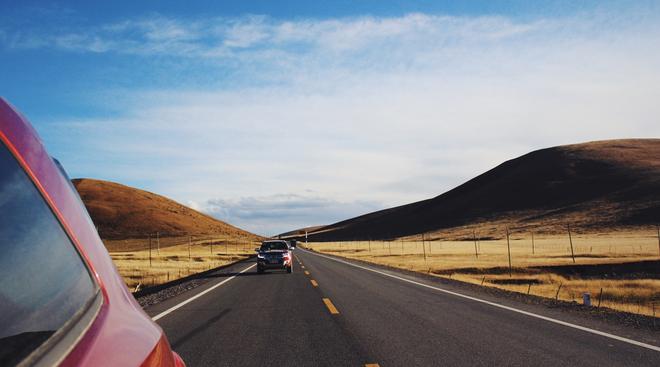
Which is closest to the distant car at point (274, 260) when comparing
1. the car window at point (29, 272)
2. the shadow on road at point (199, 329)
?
the shadow on road at point (199, 329)

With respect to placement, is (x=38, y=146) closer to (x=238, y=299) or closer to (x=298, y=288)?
(x=238, y=299)

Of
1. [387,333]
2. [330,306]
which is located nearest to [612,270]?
→ [330,306]

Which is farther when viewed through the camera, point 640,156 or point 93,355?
point 640,156

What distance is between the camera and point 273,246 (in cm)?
2698

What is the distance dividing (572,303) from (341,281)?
27.3 feet

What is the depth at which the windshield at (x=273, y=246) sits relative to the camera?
2639 cm

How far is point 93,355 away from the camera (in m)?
1.26

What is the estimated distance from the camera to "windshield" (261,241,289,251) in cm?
2639

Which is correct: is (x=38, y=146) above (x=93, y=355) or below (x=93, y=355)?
above

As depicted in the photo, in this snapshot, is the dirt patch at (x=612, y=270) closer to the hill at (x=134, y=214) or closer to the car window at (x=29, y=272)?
the car window at (x=29, y=272)

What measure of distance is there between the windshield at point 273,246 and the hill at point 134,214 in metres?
118

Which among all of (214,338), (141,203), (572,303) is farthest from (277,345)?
(141,203)

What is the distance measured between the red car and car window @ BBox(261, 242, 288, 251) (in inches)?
981

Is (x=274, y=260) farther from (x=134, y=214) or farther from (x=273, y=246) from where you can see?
(x=134, y=214)
